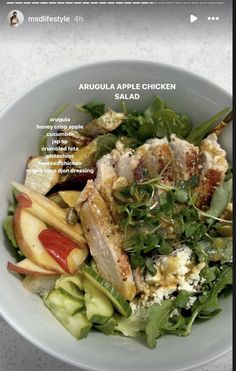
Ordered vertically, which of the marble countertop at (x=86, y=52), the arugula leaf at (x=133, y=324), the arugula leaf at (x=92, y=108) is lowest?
the arugula leaf at (x=133, y=324)

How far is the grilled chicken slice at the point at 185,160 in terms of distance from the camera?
75 cm

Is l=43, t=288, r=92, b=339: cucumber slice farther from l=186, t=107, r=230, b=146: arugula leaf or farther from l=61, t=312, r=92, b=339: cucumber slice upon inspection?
l=186, t=107, r=230, b=146: arugula leaf

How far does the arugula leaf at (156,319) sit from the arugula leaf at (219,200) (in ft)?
0.36

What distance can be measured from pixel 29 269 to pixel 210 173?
24 centimetres

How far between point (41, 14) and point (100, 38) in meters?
0.12

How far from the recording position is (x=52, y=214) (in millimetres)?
742

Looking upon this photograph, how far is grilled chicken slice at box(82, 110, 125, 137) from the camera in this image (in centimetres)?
78

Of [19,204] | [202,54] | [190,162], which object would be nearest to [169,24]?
[202,54]

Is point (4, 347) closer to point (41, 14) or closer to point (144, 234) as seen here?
point (144, 234)

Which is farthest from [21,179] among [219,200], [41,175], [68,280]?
[219,200]

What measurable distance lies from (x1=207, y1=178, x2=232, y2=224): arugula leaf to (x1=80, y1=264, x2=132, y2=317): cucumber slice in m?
0.13

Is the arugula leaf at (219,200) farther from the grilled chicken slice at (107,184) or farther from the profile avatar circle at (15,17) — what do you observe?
the profile avatar circle at (15,17)
